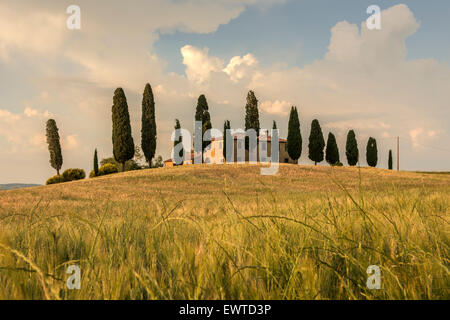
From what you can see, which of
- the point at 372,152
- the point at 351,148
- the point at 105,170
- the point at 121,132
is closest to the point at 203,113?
the point at 121,132

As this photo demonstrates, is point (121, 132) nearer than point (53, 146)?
Yes

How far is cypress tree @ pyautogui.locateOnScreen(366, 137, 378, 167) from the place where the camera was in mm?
51781

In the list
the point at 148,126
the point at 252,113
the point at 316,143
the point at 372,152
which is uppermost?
the point at 252,113

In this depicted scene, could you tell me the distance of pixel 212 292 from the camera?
136 cm

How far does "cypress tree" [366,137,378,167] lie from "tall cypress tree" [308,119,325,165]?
12.3 m

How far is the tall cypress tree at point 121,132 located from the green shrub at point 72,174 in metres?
5.50

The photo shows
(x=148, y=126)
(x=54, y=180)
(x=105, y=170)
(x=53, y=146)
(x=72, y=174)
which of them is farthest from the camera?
(x=53, y=146)

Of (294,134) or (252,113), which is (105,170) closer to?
(252,113)

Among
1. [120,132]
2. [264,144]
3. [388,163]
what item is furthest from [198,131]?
[388,163]

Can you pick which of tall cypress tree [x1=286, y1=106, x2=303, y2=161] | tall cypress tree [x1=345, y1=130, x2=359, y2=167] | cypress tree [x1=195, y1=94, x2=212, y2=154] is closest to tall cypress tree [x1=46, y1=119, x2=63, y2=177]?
cypress tree [x1=195, y1=94, x2=212, y2=154]

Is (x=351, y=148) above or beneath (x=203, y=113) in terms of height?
beneath

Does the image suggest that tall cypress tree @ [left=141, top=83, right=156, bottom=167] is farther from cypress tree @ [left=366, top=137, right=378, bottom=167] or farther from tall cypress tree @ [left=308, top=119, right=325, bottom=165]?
cypress tree @ [left=366, top=137, right=378, bottom=167]

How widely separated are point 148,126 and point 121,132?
3757mm

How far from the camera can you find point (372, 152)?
52312mm
